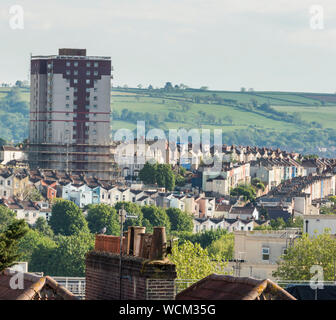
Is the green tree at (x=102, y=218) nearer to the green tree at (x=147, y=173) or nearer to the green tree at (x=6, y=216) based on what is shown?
the green tree at (x=6, y=216)

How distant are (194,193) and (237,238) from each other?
11038cm

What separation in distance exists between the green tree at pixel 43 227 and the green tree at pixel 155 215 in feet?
37.7

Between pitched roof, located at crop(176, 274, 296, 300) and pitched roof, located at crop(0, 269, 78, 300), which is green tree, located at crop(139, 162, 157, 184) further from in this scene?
pitched roof, located at crop(176, 274, 296, 300)

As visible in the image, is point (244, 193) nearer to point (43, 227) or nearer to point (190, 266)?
point (43, 227)

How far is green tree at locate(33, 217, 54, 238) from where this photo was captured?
133 metres

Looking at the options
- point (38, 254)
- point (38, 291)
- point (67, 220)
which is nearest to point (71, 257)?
point (38, 254)

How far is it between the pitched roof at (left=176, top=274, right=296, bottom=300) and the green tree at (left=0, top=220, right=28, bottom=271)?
3.26m

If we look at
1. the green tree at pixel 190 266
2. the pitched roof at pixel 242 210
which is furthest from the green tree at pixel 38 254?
the pitched roof at pixel 242 210

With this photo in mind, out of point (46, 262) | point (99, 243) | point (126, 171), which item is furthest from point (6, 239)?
point (126, 171)

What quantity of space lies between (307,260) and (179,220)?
93.8 m

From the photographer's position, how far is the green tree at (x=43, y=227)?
133 metres

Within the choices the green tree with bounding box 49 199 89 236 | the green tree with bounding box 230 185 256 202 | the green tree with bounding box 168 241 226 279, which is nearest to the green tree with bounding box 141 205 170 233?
the green tree with bounding box 49 199 89 236

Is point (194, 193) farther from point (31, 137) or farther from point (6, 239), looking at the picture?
point (6, 239)

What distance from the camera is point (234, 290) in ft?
61.7
